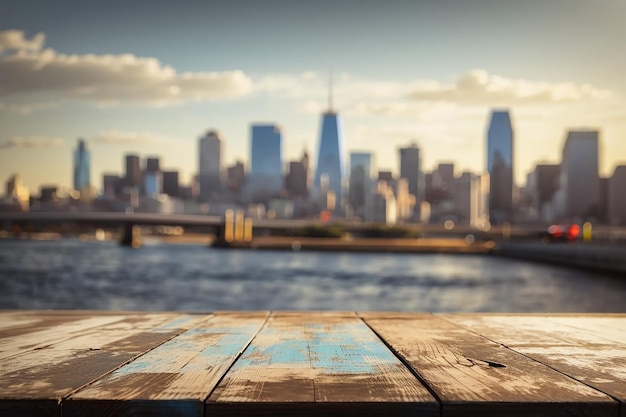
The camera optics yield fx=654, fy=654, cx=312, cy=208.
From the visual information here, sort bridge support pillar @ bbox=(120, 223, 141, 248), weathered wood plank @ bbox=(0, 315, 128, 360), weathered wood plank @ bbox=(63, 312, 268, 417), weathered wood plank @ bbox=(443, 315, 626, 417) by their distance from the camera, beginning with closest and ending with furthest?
weathered wood plank @ bbox=(63, 312, 268, 417)
weathered wood plank @ bbox=(443, 315, 626, 417)
weathered wood plank @ bbox=(0, 315, 128, 360)
bridge support pillar @ bbox=(120, 223, 141, 248)

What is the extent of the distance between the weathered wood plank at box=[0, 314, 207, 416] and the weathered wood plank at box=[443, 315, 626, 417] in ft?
6.61

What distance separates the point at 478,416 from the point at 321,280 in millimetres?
47815

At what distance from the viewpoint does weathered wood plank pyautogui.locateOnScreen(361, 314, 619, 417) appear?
7.42 feet

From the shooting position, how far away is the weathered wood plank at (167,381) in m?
2.23

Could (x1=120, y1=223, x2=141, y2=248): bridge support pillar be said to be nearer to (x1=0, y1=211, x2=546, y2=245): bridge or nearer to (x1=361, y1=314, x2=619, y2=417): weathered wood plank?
(x1=0, y1=211, x2=546, y2=245): bridge

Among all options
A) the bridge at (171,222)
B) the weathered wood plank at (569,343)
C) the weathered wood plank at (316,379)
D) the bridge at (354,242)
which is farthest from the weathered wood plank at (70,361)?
the bridge at (171,222)

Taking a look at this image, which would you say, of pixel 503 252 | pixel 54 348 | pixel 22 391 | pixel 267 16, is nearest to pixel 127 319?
pixel 54 348

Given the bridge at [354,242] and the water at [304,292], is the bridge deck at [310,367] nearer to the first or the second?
the water at [304,292]

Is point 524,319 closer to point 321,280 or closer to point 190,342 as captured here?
point 190,342

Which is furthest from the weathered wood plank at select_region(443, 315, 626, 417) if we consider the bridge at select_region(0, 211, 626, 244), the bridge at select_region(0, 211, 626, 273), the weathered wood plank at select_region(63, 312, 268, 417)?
the bridge at select_region(0, 211, 626, 244)

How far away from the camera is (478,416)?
224 cm

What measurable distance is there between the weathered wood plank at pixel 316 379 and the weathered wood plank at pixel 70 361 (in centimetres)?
58

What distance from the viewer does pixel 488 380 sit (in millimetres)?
2639

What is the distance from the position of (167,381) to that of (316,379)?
59 cm
